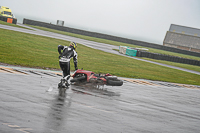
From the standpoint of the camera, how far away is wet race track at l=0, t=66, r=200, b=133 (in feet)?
23.7

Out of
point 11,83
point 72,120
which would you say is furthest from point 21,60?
point 72,120

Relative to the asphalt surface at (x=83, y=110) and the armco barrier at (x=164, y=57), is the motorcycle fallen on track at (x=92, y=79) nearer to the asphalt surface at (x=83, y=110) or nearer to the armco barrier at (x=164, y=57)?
the asphalt surface at (x=83, y=110)

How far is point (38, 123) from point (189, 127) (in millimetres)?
4537

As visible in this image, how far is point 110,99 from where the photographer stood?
11734mm

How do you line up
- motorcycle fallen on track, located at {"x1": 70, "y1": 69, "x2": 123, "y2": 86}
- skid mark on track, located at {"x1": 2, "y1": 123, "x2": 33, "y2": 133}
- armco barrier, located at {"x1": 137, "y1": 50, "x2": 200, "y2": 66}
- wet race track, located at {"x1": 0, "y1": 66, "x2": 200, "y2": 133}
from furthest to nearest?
armco barrier, located at {"x1": 137, "y1": 50, "x2": 200, "y2": 66}
motorcycle fallen on track, located at {"x1": 70, "y1": 69, "x2": 123, "y2": 86}
wet race track, located at {"x1": 0, "y1": 66, "x2": 200, "y2": 133}
skid mark on track, located at {"x1": 2, "y1": 123, "x2": 33, "y2": 133}

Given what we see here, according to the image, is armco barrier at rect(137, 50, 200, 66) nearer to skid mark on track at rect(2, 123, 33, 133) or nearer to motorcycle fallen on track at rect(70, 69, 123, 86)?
motorcycle fallen on track at rect(70, 69, 123, 86)

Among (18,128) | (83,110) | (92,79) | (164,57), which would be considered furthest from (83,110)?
(164,57)

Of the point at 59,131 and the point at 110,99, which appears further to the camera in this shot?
the point at 110,99

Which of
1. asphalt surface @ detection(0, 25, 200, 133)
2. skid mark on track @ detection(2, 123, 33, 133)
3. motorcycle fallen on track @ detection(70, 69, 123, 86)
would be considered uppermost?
motorcycle fallen on track @ detection(70, 69, 123, 86)

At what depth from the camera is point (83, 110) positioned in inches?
359

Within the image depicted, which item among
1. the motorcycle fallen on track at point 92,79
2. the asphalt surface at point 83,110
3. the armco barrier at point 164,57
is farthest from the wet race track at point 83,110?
the armco barrier at point 164,57

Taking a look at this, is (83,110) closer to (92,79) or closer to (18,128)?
(18,128)

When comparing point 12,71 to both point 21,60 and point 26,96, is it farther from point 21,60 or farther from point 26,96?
point 26,96

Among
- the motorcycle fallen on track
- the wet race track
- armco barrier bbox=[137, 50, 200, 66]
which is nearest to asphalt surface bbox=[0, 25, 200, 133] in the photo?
the wet race track
